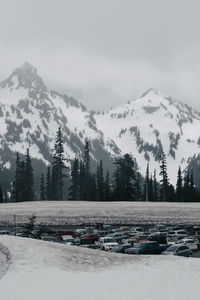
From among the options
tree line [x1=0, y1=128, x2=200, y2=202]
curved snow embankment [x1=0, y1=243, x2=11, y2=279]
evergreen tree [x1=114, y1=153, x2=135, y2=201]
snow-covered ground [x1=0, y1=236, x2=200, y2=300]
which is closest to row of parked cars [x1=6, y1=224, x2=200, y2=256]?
snow-covered ground [x1=0, y1=236, x2=200, y2=300]

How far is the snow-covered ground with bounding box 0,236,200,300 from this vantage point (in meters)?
19.1

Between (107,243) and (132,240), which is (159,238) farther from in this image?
(107,243)

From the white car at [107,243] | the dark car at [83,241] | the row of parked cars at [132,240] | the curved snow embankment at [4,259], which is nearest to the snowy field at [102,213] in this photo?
the row of parked cars at [132,240]

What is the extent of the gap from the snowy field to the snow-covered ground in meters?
42.5

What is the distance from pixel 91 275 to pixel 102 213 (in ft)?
181

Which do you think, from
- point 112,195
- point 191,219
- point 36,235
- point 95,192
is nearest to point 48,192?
point 95,192

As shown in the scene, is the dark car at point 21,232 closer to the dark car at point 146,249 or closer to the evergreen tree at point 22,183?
the dark car at point 146,249

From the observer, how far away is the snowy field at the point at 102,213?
239 feet

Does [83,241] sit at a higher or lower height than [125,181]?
lower

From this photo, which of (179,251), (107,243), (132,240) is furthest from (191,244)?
(107,243)

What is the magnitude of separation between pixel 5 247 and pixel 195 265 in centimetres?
1234

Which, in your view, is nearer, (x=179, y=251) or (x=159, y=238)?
(x=179, y=251)

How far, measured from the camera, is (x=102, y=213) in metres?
78.0

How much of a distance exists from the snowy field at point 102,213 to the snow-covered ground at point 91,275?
42488mm
